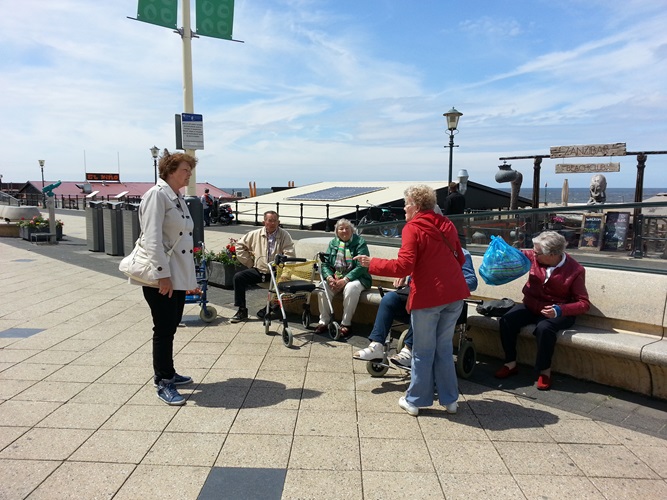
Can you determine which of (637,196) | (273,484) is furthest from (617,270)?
(637,196)

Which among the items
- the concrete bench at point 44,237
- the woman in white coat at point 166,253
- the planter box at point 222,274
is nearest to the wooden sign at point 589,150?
the planter box at point 222,274

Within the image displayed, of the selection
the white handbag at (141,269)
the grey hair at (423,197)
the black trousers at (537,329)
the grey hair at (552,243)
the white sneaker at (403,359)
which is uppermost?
the grey hair at (423,197)

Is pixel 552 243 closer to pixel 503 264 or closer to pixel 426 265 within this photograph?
pixel 503 264

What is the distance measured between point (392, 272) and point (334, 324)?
7.29 feet

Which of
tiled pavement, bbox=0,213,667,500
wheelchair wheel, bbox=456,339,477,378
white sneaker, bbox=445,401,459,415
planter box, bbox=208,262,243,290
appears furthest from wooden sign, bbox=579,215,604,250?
planter box, bbox=208,262,243,290

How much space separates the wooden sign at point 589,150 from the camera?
1493 cm

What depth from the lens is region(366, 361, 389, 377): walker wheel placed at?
14.8 ft

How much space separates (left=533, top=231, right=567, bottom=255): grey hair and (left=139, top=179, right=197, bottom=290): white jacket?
298cm

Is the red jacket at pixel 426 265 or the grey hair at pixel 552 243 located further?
the grey hair at pixel 552 243

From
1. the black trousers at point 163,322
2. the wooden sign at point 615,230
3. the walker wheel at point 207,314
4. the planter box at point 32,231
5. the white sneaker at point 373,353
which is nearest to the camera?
the black trousers at point 163,322

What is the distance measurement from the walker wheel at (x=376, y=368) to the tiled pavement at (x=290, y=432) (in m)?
0.08

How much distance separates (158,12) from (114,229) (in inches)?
226

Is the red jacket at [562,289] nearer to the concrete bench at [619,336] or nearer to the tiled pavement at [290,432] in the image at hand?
the concrete bench at [619,336]

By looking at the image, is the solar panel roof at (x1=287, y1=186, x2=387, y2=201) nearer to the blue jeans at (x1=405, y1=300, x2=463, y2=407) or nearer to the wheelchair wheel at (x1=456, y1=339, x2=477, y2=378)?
the wheelchair wheel at (x1=456, y1=339, x2=477, y2=378)
